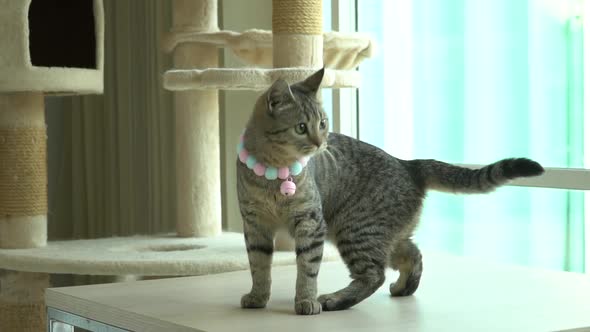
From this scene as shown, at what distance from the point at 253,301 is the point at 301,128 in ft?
0.96

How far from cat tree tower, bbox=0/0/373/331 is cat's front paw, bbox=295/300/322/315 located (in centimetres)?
73

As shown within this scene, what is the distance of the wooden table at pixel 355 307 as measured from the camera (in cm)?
132

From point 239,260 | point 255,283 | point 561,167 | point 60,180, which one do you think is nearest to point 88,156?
point 60,180

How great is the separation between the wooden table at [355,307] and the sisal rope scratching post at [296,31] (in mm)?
588

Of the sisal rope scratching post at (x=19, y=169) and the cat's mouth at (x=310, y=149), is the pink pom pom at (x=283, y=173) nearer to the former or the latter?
the cat's mouth at (x=310, y=149)

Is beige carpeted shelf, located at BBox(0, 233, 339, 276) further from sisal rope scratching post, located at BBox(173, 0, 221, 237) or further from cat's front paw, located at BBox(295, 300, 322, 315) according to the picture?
cat's front paw, located at BBox(295, 300, 322, 315)

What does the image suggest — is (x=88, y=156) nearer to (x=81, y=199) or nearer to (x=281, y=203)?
(x=81, y=199)

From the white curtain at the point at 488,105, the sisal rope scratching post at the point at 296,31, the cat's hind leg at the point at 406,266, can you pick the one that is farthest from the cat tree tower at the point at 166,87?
the cat's hind leg at the point at 406,266

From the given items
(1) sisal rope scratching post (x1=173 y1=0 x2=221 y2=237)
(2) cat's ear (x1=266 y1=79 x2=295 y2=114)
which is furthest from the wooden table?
(1) sisal rope scratching post (x1=173 y1=0 x2=221 y2=237)

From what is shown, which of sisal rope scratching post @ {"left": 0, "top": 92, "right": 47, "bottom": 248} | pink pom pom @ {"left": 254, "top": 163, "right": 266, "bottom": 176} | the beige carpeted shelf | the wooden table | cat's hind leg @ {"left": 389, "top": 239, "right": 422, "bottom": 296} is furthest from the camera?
sisal rope scratching post @ {"left": 0, "top": 92, "right": 47, "bottom": 248}

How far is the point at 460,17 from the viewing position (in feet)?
8.50

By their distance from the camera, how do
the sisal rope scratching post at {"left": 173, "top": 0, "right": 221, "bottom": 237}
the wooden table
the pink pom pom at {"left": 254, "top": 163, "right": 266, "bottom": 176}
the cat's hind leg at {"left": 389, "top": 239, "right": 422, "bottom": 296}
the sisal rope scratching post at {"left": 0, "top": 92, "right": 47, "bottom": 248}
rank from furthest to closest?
the sisal rope scratching post at {"left": 173, "top": 0, "right": 221, "bottom": 237} < the sisal rope scratching post at {"left": 0, "top": 92, "right": 47, "bottom": 248} < the cat's hind leg at {"left": 389, "top": 239, "right": 422, "bottom": 296} < the pink pom pom at {"left": 254, "top": 163, "right": 266, "bottom": 176} < the wooden table

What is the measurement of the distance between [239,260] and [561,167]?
2.80 ft

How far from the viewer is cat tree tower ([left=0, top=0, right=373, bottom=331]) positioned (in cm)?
221
